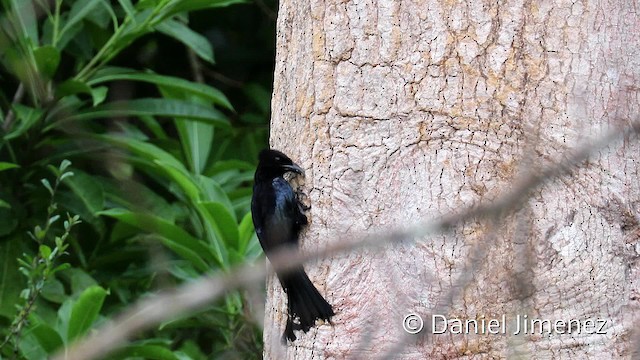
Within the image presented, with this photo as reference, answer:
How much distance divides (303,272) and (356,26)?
19.4 inches

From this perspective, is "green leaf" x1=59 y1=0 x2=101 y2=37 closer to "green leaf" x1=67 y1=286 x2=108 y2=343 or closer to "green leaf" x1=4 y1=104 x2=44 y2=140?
"green leaf" x1=4 y1=104 x2=44 y2=140

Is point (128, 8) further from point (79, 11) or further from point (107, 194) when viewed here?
point (107, 194)

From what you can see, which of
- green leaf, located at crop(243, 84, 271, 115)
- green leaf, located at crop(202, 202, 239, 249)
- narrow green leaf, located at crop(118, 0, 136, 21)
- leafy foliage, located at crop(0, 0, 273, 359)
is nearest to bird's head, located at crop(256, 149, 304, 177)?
leafy foliage, located at crop(0, 0, 273, 359)

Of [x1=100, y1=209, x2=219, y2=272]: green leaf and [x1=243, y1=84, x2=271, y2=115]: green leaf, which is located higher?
[x1=243, y1=84, x2=271, y2=115]: green leaf

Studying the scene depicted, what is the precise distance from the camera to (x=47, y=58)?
3.09 metres

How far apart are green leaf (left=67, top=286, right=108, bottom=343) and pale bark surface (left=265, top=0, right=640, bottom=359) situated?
1075 mm

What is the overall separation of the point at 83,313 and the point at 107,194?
565 mm

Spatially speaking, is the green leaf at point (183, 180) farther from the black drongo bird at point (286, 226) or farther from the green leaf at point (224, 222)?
the black drongo bird at point (286, 226)

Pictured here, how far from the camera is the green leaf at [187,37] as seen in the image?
3.42m

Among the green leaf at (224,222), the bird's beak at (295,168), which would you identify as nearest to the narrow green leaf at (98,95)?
the green leaf at (224,222)

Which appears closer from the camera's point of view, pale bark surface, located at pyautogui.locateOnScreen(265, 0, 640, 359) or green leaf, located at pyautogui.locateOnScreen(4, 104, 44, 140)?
pale bark surface, located at pyautogui.locateOnScreen(265, 0, 640, 359)

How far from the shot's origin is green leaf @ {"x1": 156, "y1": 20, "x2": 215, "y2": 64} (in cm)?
342

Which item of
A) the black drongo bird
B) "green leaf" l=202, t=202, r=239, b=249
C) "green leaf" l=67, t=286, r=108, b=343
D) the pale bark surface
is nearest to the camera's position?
the pale bark surface

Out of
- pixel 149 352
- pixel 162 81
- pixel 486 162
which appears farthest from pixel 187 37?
pixel 486 162
